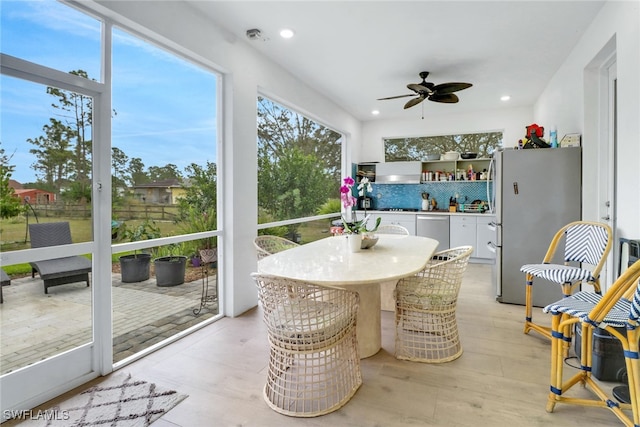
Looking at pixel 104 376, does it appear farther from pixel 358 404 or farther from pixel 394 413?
pixel 394 413

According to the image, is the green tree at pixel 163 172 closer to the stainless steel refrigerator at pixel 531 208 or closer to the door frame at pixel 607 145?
the stainless steel refrigerator at pixel 531 208

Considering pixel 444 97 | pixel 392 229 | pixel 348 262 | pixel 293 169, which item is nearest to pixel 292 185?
pixel 293 169

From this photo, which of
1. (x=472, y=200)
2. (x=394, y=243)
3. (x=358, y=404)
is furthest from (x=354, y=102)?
(x=358, y=404)

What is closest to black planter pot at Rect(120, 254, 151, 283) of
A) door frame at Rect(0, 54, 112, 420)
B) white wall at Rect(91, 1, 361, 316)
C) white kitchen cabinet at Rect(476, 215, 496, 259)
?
door frame at Rect(0, 54, 112, 420)

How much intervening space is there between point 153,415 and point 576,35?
4708mm

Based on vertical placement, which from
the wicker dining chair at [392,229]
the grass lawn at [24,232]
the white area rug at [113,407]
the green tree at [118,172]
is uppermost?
the green tree at [118,172]

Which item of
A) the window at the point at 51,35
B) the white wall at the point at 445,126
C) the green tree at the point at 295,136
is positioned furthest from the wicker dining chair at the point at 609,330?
the white wall at the point at 445,126

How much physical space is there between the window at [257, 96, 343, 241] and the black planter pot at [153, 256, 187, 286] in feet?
3.59

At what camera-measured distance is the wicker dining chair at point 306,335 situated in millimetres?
1759

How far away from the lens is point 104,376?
2.24m

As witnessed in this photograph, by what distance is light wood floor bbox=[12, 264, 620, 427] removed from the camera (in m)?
1.80

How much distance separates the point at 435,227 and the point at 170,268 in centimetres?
480

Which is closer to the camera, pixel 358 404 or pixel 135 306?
pixel 358 404

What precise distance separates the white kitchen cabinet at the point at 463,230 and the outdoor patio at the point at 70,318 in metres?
4.84
